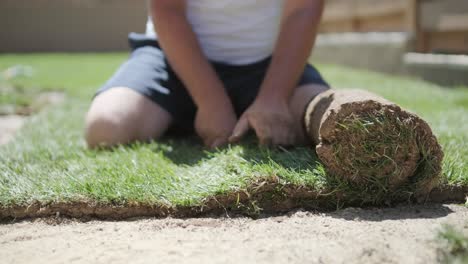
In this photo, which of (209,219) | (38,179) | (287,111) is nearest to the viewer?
(209,219)

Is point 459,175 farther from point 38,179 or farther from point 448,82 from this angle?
point 448,82

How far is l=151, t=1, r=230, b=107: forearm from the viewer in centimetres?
191

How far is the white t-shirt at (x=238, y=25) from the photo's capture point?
7.21ft

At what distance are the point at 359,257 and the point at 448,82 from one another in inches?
128

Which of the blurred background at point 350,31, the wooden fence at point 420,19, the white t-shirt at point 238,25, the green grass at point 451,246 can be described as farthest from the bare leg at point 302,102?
the wooden fence at point 420,19

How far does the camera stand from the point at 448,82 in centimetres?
395

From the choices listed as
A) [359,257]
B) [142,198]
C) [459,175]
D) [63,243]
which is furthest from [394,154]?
[63,243]

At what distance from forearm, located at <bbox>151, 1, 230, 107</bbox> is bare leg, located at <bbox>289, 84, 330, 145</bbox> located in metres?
0.24

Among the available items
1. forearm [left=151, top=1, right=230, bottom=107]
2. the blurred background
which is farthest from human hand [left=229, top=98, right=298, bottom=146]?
the blurred background

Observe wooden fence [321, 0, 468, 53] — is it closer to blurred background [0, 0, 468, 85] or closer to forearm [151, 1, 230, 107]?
blurred background [0, 0, 468, 85]

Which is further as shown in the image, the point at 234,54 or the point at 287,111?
the point at 234,54

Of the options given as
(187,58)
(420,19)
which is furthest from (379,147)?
→ (420,19)

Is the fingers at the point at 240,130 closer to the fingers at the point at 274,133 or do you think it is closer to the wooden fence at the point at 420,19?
the fingers at the point at 274,133

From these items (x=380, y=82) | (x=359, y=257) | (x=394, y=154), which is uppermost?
(x=394, y=154)
